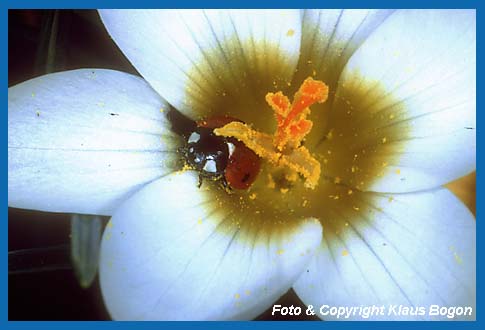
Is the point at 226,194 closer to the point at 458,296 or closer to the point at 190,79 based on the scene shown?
the point at 190,79

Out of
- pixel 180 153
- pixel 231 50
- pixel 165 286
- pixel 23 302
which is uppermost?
pixel 231 50

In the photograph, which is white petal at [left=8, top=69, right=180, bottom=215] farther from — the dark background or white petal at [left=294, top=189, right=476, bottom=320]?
white petal at [left=294, top=189, right=476, bottom=320]

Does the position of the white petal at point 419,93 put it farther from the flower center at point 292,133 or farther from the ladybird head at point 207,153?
the ladybird head at point 207,153

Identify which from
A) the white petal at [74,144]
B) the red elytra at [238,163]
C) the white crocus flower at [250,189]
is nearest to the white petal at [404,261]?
the white crocus flower at [250,189]

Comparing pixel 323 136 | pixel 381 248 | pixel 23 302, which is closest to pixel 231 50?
pixel 323 136

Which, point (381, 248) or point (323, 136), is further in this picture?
point (323, 136)

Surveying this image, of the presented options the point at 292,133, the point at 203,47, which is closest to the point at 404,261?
the point at 292,133

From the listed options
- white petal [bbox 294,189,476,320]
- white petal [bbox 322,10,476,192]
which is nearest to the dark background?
white petal [bbox 294,189,476,320]
